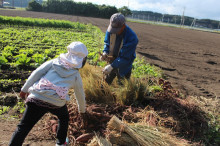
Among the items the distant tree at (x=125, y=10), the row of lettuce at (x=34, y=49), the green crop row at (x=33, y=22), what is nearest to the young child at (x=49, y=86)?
the row of lettuce at (x=34, y=49)

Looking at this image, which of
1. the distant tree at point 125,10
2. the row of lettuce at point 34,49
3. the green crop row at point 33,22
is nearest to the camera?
the row of lettuce at point 34,49

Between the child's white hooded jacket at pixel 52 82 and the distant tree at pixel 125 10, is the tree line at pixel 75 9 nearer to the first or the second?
the distant tree at pixel 125 10

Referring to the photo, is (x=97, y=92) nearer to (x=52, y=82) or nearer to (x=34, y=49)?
(x=52, y=82)

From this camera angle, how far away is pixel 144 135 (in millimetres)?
2254

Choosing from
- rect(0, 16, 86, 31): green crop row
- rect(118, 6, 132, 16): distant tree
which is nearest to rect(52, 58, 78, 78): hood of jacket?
rect(0, 16, 86, 31): green crop row

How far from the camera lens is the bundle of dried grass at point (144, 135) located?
222cm

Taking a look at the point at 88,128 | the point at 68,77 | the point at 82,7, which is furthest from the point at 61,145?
the point at 82,7

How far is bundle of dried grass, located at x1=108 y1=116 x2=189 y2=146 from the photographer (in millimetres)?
2223

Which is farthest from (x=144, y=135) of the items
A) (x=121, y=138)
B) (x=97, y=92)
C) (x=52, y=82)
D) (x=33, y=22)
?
(x=33, y=22)

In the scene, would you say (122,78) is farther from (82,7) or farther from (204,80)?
(82,7)

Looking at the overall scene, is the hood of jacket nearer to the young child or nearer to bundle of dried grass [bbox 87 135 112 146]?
the young child

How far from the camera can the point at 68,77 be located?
215 cm

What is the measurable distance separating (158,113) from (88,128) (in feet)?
3.89

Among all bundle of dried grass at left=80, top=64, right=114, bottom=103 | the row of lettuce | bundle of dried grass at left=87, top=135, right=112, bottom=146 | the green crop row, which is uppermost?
the green crop row
